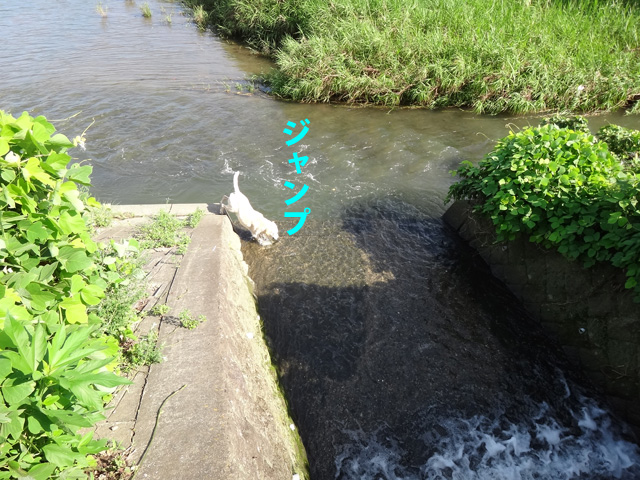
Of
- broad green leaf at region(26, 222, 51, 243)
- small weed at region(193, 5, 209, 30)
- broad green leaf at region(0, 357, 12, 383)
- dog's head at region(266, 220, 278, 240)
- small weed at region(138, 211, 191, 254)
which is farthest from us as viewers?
small weed at region(193, 5, 209, 30)

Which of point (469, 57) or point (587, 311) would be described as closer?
point (587, 311)

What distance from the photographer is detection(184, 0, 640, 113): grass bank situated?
9.91 metres

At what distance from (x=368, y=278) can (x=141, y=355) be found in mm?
3005

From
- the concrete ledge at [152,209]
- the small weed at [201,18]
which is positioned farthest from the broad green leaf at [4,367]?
the small weed at [201,18]

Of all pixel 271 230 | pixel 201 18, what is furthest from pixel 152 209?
pixel 201 18

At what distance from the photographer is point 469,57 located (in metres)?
10.1

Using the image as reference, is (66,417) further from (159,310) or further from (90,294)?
(159,310)

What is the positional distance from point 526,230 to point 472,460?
2542 mm

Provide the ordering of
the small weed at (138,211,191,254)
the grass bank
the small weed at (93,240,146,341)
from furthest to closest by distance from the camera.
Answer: the grass bank → the small weed at (138,211,191,254) → the small weed at (93,240,146,341)

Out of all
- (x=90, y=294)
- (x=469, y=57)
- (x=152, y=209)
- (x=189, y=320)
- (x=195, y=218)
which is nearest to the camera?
(x=90, y=294)

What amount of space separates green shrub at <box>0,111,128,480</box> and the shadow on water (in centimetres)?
208

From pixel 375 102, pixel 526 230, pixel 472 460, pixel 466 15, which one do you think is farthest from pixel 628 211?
pixel 466 15

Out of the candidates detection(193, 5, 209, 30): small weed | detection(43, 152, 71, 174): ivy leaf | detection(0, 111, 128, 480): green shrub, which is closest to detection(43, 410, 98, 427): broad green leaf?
detection(0, 111, 128, 480): green shrub

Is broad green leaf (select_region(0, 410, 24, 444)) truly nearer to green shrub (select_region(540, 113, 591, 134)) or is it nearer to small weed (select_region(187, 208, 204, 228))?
small weed (select_region(187, 208, 204, 228))
